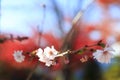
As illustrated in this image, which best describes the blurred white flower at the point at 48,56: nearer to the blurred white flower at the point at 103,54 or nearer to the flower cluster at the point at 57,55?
the flower cluster at the point at 57,55

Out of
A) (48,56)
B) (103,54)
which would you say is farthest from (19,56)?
(103,54)

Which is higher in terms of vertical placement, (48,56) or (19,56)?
(19,56)

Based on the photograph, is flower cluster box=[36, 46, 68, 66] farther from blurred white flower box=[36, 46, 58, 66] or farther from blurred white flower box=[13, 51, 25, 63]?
blurred white flower box=[13, 51, 25, 63]

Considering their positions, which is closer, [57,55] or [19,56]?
[57,55]

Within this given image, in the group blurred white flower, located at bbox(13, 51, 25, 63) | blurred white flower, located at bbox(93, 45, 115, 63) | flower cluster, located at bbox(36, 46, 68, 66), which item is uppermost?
blurred white flower, located at bbox(13, 51, 25, 63)

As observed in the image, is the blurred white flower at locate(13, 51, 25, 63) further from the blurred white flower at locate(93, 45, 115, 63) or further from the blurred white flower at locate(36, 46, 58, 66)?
the blurred white flower at locate(93, 45, 115, 63)

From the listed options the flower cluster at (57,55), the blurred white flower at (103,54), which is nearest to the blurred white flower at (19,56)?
the flower cluster at (57,55)

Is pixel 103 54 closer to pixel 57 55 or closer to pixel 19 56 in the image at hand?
pixel 57 55

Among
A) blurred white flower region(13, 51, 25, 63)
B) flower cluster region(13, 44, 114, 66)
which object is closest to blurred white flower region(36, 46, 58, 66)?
flower cluster region(13, 44, 114, 66)

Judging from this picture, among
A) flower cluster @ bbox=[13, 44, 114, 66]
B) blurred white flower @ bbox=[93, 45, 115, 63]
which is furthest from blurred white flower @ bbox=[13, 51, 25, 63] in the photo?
blurred white flower @ bbox=[93, 45, 115, 63]

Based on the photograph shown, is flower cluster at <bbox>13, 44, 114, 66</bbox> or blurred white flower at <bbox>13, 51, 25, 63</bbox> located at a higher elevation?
blurred white flower at <bbox>13, 51, 25, 63</bbox>

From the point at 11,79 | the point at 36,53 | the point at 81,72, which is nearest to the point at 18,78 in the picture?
the point at 11,79

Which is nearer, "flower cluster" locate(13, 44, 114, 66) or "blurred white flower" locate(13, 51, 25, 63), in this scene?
"flower cluster" locate(13, 44, 114, 66)
